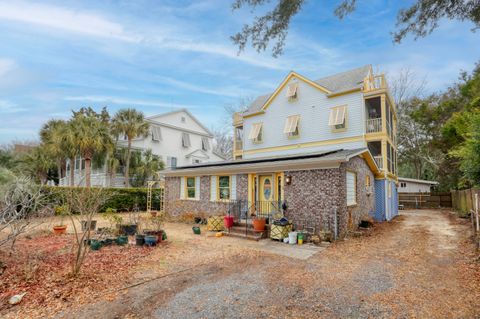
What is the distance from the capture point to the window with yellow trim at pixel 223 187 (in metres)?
12.9

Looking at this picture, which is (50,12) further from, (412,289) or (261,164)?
(412,289)

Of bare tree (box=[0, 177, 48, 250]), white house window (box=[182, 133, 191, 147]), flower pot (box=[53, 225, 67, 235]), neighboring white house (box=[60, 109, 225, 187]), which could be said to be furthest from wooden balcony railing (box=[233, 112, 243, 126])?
bare tree (box=[0, 177, 48, 250])

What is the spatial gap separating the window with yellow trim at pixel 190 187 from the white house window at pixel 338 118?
350 inches

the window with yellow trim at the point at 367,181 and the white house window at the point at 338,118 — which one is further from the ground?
the white house window at the point at 338,118

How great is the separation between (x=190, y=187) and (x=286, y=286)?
1026 centimetres

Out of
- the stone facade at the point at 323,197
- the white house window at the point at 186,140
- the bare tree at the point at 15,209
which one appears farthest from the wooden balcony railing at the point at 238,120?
the bare tree at the point at 15,209

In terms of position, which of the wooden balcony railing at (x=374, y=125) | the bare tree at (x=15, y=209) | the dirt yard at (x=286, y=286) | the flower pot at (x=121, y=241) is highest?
the wooden balcony railing at (x=374, y=125)

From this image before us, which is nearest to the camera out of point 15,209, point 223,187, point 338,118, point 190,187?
point 15,209

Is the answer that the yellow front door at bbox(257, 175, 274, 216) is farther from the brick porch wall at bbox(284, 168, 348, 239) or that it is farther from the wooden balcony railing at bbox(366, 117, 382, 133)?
the wooden balcony railing at bbox(366, 117, 382, 133)

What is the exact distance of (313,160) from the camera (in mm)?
9812

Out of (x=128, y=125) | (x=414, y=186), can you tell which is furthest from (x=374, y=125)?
(x=128, y=125)

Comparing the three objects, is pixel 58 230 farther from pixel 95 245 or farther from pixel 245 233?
pixel 245 233

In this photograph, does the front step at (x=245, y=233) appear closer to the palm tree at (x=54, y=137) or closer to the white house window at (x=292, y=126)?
the white house window at (x=292, y=126)

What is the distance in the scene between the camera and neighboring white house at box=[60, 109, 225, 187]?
23.9 metres
